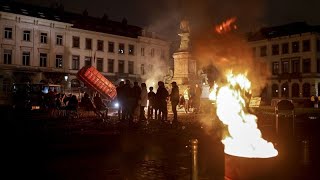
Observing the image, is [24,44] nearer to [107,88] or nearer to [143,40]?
[143,40]

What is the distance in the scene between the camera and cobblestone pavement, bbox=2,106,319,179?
7.90 metres

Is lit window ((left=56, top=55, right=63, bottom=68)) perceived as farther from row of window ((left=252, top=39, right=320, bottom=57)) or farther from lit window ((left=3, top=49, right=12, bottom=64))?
row of window ((left=252, top=39, right=320, bottom=57))

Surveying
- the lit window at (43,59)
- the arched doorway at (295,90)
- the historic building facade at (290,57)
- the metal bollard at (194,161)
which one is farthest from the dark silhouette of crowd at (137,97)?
the arched doorway at (295,90)

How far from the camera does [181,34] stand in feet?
104

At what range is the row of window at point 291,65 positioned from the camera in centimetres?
6181

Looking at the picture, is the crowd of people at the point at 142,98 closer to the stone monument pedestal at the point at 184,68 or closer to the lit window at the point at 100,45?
the stone monument pedestal at the point at 184,68

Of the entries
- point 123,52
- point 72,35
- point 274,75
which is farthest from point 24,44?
point 274,75

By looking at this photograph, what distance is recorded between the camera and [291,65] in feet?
212

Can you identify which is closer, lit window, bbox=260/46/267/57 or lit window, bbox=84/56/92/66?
lit window, bbox=84/56/92/66

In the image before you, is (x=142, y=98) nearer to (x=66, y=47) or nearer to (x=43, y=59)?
(x=43, y=59)

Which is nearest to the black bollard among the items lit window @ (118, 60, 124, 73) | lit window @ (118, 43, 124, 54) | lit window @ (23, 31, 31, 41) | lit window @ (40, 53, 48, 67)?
lit window @ (23, 31, 31, 41)

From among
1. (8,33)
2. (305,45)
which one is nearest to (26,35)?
(8,33)

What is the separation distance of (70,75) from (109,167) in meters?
48.2

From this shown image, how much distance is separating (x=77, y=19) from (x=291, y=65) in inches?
1407
